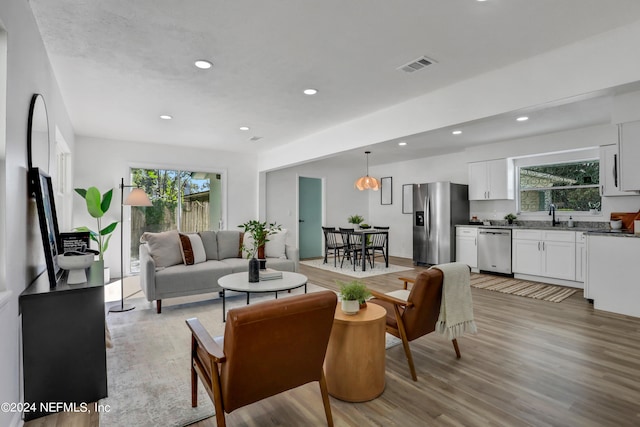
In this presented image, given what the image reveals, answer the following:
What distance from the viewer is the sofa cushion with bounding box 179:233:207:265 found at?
433cm

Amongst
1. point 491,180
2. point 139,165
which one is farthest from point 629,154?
point 139,165

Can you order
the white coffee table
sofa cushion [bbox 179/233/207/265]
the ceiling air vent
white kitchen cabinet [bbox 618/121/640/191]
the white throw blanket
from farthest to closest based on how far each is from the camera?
Answer: sofa cushion [bbox 179/233/207/265], white kitchen cabinet [bbox 618/121/640/191], the white coffee table, the ceiling air vent, the white throw blanket

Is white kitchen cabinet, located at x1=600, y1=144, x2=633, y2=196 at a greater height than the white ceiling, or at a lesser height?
lesser

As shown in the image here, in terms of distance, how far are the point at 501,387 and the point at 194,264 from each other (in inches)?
144

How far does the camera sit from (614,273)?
3797 millimetres

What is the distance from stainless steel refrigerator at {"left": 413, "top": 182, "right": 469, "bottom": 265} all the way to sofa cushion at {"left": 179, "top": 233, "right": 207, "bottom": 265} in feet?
15.1

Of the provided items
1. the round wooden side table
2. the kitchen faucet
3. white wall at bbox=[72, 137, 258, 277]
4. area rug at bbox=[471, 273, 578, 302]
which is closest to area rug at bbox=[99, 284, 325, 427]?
the round wooden side table

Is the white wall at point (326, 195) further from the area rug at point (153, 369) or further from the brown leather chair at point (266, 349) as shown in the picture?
the brown leather chair at point (266, 349)

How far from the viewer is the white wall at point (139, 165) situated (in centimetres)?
571

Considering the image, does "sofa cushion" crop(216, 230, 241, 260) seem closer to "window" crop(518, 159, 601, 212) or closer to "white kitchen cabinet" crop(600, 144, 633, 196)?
"window" crop(518, 159, 601, 212)

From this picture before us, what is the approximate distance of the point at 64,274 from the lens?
2488 mm

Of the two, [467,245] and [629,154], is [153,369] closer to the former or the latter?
[629,154]

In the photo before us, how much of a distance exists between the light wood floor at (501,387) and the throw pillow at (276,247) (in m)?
2.63

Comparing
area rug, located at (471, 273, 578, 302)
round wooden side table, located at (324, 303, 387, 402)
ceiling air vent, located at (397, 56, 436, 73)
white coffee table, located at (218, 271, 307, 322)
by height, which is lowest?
area rug, located at (471, 273, 578, 302)
